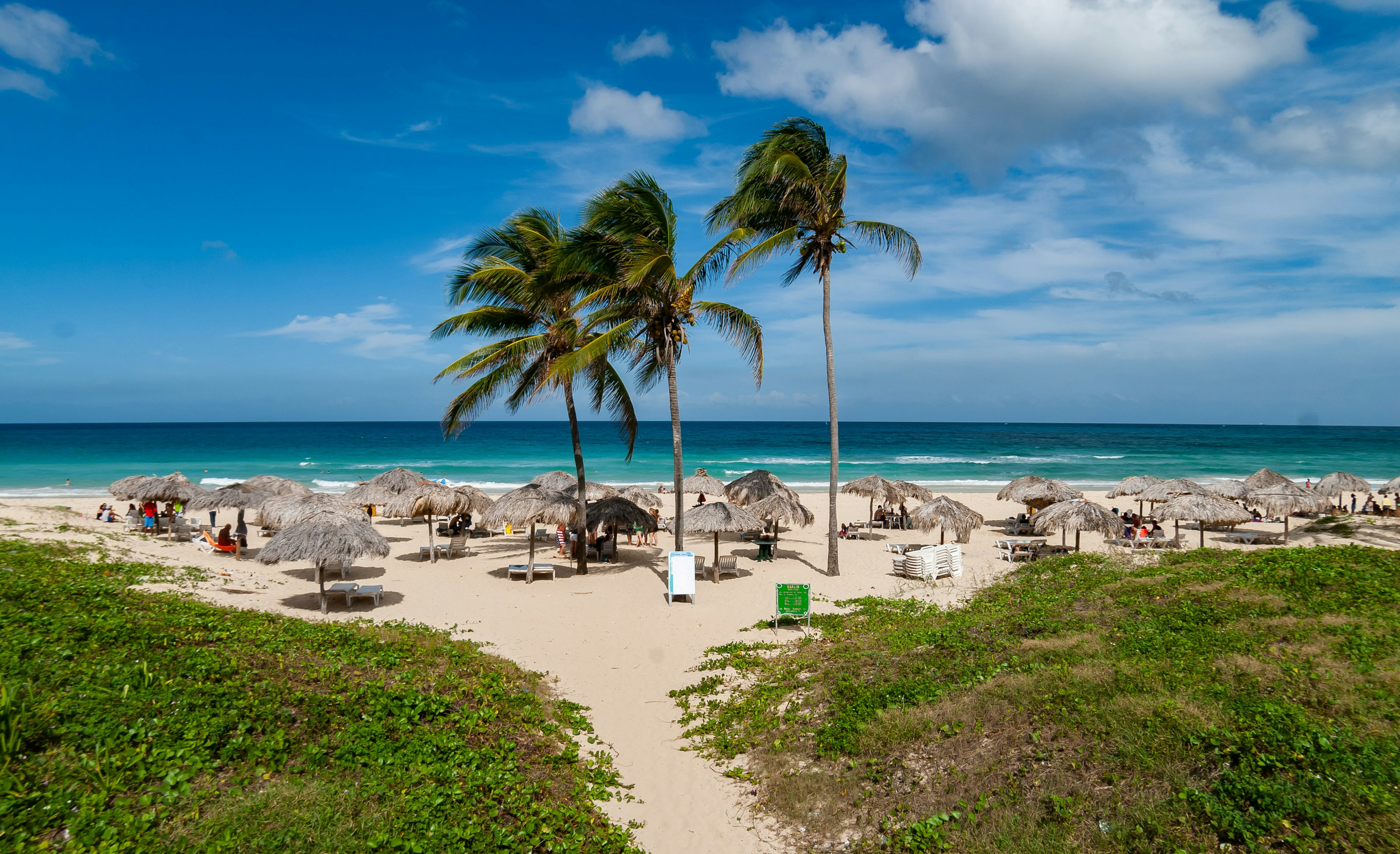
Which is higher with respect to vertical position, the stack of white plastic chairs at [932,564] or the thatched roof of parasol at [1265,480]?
the thatched roof of parasol at [1265,480]

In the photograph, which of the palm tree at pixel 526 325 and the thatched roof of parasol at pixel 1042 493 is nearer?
the palm tree at pixel 526 325

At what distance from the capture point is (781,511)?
16.5 meters

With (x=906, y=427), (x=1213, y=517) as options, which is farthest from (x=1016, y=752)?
(x=906, y=427)

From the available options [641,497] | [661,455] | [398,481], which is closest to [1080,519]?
[641,497]

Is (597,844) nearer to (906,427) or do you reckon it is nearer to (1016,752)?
(1016,752)

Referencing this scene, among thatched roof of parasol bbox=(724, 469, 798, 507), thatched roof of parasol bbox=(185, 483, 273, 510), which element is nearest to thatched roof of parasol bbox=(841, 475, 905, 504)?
thatched roof of parasol bbox=(724, 469, 798, 507)

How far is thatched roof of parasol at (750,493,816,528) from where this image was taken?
16.5 m

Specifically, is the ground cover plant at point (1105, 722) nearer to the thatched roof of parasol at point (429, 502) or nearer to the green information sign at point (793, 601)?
the green information sign at point (793, 601)

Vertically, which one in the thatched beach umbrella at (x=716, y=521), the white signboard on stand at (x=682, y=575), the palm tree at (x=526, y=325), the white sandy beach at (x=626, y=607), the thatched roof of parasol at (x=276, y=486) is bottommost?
the white sandy beach at (x=626, y=607)

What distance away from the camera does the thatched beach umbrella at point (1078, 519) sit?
54.3ft

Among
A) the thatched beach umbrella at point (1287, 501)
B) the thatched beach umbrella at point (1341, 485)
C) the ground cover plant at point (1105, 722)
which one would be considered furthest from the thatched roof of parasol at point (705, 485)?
the thatched beach umbrella at point (1341, 485)

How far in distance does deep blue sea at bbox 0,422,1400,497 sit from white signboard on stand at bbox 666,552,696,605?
27376 mm

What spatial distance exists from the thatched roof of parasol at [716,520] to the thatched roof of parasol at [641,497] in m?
7.45

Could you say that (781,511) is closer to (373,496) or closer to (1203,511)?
(1203,511)
